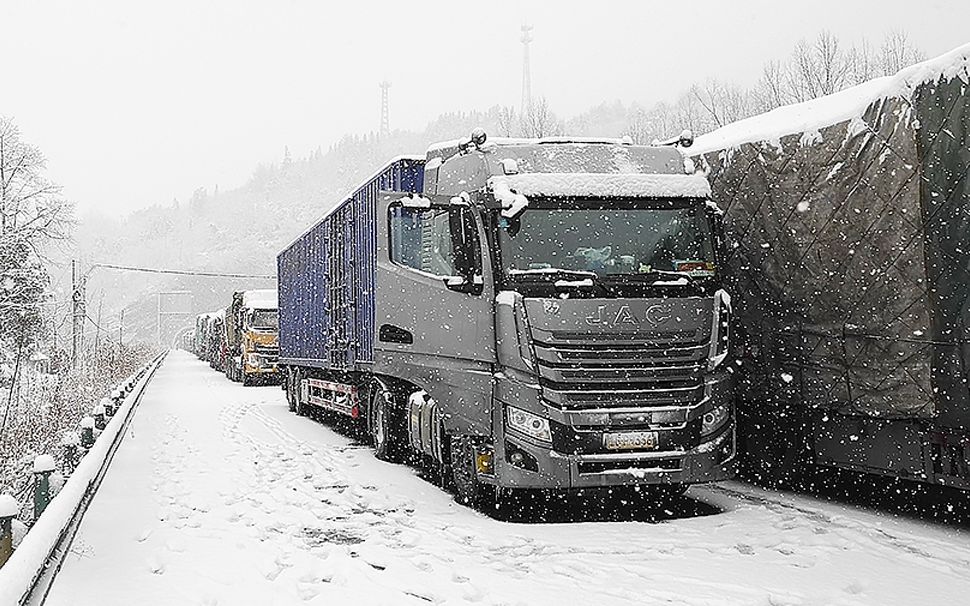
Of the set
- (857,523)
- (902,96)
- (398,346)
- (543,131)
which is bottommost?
(857,523)

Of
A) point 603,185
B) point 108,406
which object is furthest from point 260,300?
point 603,185

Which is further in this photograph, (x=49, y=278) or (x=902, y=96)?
(x=49, y=278)

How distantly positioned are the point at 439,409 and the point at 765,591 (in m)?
4.33

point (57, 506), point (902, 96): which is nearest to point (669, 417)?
point (902, 96)

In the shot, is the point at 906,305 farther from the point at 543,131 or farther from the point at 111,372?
the point at 543,131

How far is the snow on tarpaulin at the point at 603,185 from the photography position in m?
8.75

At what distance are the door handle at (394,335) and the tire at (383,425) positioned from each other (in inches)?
26.1

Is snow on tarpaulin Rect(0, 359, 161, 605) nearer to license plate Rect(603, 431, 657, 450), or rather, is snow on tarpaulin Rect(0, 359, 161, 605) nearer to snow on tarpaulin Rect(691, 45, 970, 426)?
license plate Rect(603, 431, 657, 450)

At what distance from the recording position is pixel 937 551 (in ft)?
24.1

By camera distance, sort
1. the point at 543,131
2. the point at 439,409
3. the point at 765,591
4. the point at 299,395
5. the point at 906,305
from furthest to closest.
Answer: the point at 543,131 < the point at 299,395 < the point at 439,409 < the point at 906,305 < the point at 765,591

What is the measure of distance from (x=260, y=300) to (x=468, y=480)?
25.6m

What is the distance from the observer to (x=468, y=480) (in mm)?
9258

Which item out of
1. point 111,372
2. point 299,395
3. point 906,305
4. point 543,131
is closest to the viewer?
point 906,305

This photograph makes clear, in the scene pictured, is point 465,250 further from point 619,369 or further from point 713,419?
point 713,419
